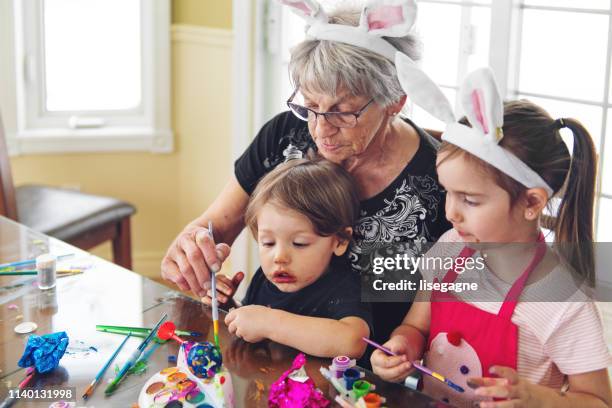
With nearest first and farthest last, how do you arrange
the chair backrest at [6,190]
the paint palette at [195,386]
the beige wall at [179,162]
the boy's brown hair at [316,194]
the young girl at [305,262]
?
1. the paint palette at [195,386]
2. the young girl at [305,262]
3. the boy's brown hair at [316,194]
4. the chair backrest at [6,190]
5. the beige wall at [179,162]

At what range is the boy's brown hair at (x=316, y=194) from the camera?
5.30ft

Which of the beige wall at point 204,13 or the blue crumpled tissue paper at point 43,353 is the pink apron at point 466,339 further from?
the beige wall at point 204,13

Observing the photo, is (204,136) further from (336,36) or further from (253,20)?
(336,36)

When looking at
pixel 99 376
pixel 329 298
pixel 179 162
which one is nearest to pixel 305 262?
pixel 329 298

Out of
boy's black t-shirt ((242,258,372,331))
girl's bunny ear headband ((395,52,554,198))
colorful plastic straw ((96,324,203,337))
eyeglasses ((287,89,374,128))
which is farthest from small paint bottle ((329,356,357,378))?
eyeglasses ((287,89,374,128))

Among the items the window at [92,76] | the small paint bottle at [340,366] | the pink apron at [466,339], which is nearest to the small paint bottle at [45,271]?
the small paint bottle at [340,366]

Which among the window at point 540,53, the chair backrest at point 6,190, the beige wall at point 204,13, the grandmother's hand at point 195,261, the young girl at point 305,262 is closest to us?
the young girl at point 305,262

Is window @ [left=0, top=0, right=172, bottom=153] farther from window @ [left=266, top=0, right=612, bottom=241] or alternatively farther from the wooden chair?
window @ [left=266, top=0, right=612, bottom=241]

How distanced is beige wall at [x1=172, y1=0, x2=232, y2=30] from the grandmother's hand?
6.03 ft

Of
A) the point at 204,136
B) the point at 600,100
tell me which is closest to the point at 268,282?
the point at 600,100

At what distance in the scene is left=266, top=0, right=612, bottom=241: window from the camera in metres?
2.25

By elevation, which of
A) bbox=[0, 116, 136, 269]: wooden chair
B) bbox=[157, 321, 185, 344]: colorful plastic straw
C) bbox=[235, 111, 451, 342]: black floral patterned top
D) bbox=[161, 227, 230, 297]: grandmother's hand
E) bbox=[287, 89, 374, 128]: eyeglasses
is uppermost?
bbox=[287, 89, 374, 128]: eyeglasses

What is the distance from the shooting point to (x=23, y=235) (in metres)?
2.07

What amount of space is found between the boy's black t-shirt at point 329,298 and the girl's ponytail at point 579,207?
0.41 meters
